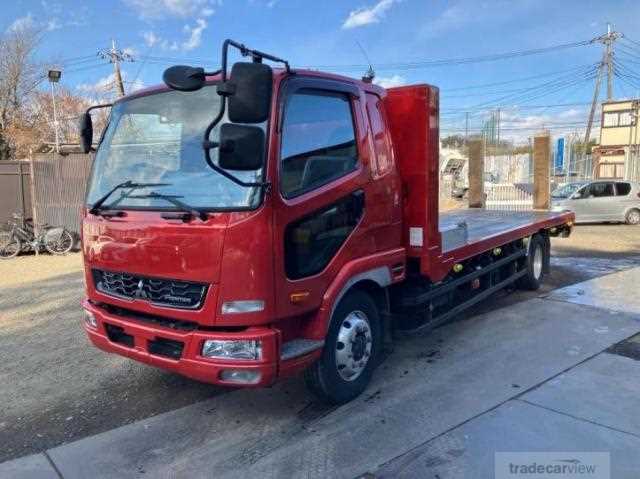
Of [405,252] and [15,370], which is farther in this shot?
[15,370]

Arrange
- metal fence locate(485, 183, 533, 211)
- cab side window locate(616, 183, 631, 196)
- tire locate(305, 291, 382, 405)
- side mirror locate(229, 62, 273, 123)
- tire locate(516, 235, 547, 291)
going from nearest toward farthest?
side mirror locate(229, 62, 273, 123)
tire locate(305, 291, 382, 405)
tire locate(516, 235, 547, 291)
metal fence locate(485, 183, 533, 211)
cab side window locate(616, 183, 631, 196)

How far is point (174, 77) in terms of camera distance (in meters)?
3.07

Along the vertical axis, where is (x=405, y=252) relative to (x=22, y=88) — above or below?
below

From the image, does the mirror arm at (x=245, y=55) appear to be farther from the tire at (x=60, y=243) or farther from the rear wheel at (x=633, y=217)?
the rear wheel at (x=633, y=217)

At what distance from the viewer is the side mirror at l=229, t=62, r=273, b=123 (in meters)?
2.94

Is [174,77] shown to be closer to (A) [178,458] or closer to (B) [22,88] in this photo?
(A) [178,458]

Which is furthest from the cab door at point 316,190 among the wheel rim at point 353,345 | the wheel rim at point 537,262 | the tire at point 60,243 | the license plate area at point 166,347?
the tire at point 60,243

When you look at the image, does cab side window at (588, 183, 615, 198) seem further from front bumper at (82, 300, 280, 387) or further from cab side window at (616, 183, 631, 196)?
front bumper at (82, 300, 280, 387)

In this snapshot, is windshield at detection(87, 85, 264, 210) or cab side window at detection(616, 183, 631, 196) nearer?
windshield at detection(87, 85, 264, 210)

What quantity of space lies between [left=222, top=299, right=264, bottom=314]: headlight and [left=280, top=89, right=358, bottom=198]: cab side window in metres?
0.69

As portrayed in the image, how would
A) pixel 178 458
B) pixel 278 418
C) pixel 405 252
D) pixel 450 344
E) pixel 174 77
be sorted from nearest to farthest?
pixel 174 77
pixel 178 458
pixel 278 418
pixel 405 252
pixel 450 344

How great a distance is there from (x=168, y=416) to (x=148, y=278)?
1219mm

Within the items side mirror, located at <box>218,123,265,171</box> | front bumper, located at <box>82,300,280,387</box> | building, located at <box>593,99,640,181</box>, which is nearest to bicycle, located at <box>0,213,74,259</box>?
front bumper, located at <box>82,300,280,387</box>

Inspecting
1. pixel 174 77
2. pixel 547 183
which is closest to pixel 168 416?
pixel 174 77
